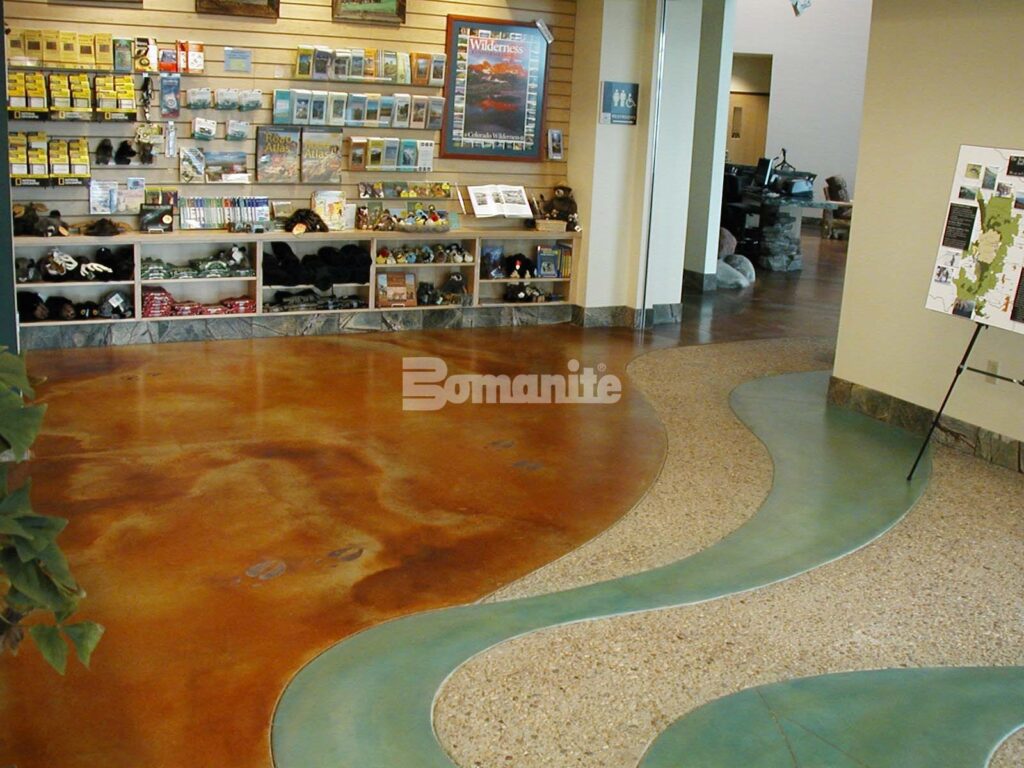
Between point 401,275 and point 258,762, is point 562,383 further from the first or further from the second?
point 258,762

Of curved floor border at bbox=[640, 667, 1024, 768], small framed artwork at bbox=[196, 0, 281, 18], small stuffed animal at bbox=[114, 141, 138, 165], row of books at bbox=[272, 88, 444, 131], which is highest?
small framed artwork at bbox=[196, 0, 281, 18]

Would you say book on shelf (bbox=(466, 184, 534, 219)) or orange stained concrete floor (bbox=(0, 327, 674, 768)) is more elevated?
book on shelf (bbox=(466, 184, 534, 219))

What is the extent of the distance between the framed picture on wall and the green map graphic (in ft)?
16.3

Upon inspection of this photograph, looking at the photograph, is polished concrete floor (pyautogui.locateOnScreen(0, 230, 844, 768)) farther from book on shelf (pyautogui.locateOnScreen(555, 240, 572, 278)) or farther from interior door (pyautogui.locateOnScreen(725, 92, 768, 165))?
interior door (pyautogui.locateOnScreen(725, 92, 768, 165))

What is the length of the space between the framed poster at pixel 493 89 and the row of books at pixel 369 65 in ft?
0.66

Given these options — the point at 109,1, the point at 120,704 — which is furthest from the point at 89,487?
the point at 109,1

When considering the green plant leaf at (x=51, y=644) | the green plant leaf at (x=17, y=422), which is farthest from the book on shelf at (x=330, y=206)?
the green plant leaf at (x=51, y=644)

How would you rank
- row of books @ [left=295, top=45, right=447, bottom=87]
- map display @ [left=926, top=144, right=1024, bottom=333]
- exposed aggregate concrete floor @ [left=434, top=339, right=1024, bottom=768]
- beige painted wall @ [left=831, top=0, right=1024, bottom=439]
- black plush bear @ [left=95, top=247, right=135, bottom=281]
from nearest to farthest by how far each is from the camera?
exposed aggregate concrete floor @ [left=434, top=339, right=1024, bottom=768] < map display @ [left=926, top=144, right=1024, bottom=333] < beige painted wall @ [left=831, top=0, right=1024, bottom=439] < black plush bear @ [left=95, top=247, right=135, bottom=281] < row of books @ [left=295, top=45, right=447, bottom=87]

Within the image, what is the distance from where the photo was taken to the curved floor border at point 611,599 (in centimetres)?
340

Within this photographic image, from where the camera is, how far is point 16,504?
2.12 m

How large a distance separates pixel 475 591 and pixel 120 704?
147 cm

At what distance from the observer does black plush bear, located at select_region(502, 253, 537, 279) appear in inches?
377

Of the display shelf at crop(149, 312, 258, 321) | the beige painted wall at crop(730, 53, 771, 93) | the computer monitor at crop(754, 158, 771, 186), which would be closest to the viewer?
the display shelf at crop(149, 312, 258, 321)

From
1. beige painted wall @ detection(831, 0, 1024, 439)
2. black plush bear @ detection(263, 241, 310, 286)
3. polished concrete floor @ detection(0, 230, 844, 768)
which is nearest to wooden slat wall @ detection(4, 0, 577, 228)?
black plush bear @ detection(263, 241, 310, 286)
